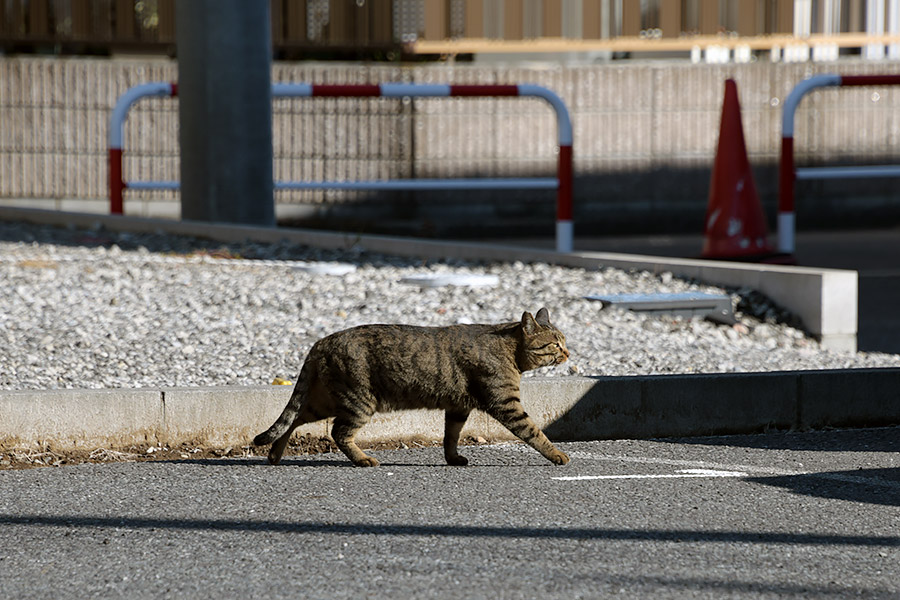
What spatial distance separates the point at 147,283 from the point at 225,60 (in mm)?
2543

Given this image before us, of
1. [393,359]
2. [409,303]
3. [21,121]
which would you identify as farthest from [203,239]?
[393,359]

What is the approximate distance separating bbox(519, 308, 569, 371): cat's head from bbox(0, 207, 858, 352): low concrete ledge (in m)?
2.63

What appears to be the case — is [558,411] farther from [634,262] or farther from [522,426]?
[634,262]

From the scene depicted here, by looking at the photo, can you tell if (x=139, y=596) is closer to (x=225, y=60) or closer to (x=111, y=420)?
(x=111, y=420)

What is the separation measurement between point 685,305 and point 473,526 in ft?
11.8

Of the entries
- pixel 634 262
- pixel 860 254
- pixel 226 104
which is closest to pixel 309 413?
pixel 634 262

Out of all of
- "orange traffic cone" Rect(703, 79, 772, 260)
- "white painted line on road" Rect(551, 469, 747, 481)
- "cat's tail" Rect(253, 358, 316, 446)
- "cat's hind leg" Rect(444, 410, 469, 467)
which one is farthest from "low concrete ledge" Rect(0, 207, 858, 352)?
"cat's tail" Rect(253, 358, 316, 446)

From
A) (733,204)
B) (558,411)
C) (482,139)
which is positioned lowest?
(558,411)

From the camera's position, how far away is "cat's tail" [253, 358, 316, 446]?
185 inches

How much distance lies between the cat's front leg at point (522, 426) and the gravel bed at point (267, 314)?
42.9 inches

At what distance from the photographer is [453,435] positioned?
482 centimetres

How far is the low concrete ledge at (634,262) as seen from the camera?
7.13 metres

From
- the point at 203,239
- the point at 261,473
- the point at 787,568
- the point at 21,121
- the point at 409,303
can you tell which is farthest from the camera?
the point at 21,121

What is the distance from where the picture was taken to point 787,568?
352cm
